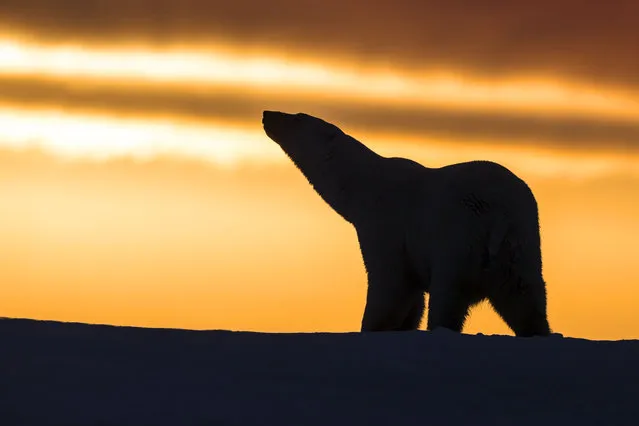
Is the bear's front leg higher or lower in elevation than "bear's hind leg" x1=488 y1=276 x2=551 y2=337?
higher

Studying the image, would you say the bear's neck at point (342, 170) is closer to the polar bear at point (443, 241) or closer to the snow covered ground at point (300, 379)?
the polar bear at point (443, 241)

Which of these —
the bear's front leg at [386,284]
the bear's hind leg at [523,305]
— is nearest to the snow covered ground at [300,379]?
the bear's hind leg at [523,305]

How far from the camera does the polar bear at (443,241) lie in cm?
1117

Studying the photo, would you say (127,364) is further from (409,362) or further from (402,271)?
(402,271)

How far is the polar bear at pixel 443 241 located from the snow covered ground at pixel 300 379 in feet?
7.41

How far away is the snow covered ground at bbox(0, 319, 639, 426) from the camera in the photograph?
266 inches

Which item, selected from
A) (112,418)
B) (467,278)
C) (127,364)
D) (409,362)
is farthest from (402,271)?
(112,418)

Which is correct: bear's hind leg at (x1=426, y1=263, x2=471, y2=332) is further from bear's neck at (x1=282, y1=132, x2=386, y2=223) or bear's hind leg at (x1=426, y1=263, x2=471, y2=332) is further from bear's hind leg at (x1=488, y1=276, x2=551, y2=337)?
bear's neck at (x1=282, y1=132, x2=386, y2=223)

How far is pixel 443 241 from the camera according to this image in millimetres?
11336

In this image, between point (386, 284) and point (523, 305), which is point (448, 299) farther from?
point (386, 284)

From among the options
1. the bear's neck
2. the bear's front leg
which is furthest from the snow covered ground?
the bear's neck

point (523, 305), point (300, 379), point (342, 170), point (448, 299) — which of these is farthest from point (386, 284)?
point (300, 379)

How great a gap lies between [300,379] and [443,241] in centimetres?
420

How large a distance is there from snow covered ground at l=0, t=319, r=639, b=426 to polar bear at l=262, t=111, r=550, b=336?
7.41ft
